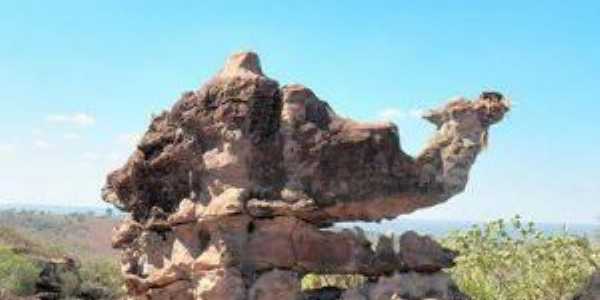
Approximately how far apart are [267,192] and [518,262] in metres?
27.9

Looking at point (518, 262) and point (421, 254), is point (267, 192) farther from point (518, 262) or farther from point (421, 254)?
point (518, 262)

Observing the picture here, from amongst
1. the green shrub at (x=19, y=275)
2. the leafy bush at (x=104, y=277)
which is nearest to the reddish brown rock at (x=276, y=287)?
the green shrub at (x=19, y=275)

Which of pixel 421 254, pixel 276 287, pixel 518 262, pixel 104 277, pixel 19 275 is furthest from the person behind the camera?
pixel 104 277

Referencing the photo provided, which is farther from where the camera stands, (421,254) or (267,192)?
(421,254)

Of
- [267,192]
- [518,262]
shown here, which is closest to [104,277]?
[518,262]

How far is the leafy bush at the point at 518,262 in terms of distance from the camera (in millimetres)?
42719

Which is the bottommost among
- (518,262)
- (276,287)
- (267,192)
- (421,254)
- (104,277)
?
(104,277)

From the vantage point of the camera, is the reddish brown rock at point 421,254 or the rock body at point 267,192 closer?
the rock body at point 267,192

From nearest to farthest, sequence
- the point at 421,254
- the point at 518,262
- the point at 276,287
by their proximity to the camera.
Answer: the point at 276,287
the point at 421,254
the point at 518,262

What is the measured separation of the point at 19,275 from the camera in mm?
58062

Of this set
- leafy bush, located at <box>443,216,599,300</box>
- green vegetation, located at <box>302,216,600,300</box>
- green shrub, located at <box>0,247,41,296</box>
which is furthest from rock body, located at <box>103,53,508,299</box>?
green shrub, located at <box>0,247,41,296</box>

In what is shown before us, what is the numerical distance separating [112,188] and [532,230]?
28.5 m

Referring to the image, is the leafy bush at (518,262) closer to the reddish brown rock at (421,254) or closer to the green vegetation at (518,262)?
the green vegetation at (518,262)

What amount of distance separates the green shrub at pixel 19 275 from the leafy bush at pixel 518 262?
24.2 metres
